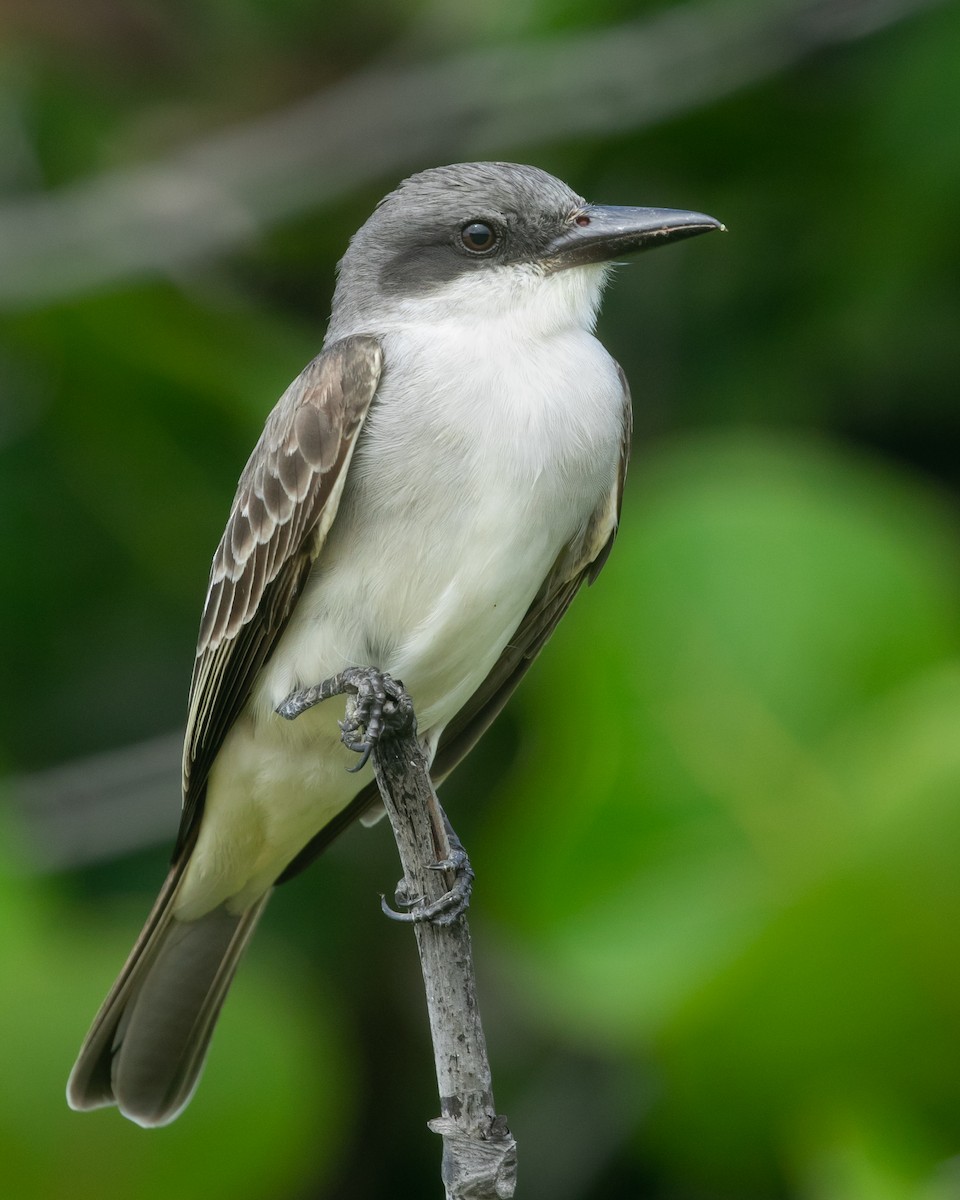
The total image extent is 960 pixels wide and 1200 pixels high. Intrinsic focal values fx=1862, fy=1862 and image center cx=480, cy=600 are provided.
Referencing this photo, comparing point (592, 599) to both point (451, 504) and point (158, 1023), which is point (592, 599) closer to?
point (451, 504)

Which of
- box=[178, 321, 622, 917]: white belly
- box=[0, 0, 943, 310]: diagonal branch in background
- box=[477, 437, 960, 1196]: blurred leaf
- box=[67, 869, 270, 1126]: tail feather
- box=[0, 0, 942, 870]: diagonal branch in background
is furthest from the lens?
box=[0, 0, 943, 310]: diagonal branch in background

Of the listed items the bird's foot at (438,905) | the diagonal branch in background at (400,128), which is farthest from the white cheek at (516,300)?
the diagonal branch in background at (400,128)

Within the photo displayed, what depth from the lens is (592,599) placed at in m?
5.65

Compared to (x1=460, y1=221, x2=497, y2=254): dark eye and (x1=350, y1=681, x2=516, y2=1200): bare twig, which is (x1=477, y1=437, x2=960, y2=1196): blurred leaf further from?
(x1=460, y1=221, x2=497, y2=254): dark eye

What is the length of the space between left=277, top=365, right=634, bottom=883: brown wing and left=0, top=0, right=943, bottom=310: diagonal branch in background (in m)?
2.00

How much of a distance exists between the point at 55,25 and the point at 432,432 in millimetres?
3069

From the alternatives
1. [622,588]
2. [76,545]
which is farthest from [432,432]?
[76,545]

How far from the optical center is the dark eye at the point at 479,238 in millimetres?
4660

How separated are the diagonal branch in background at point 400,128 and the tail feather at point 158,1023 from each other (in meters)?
2.35

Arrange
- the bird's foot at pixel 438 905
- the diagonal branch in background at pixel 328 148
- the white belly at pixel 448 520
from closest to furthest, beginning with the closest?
A: the bird's foot at pixel 438 905, the white belly at pixel 448 520, the diagonal branch in background at pixel 328 148

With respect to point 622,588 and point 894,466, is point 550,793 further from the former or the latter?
point 894,466

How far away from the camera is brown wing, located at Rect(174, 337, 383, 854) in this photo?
4379 mm

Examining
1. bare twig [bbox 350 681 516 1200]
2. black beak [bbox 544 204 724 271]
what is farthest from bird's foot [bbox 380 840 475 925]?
black beak [bbox 544 204 724 271]

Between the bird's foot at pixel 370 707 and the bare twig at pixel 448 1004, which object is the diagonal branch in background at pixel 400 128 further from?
the bare twig at pixel 448 1004
